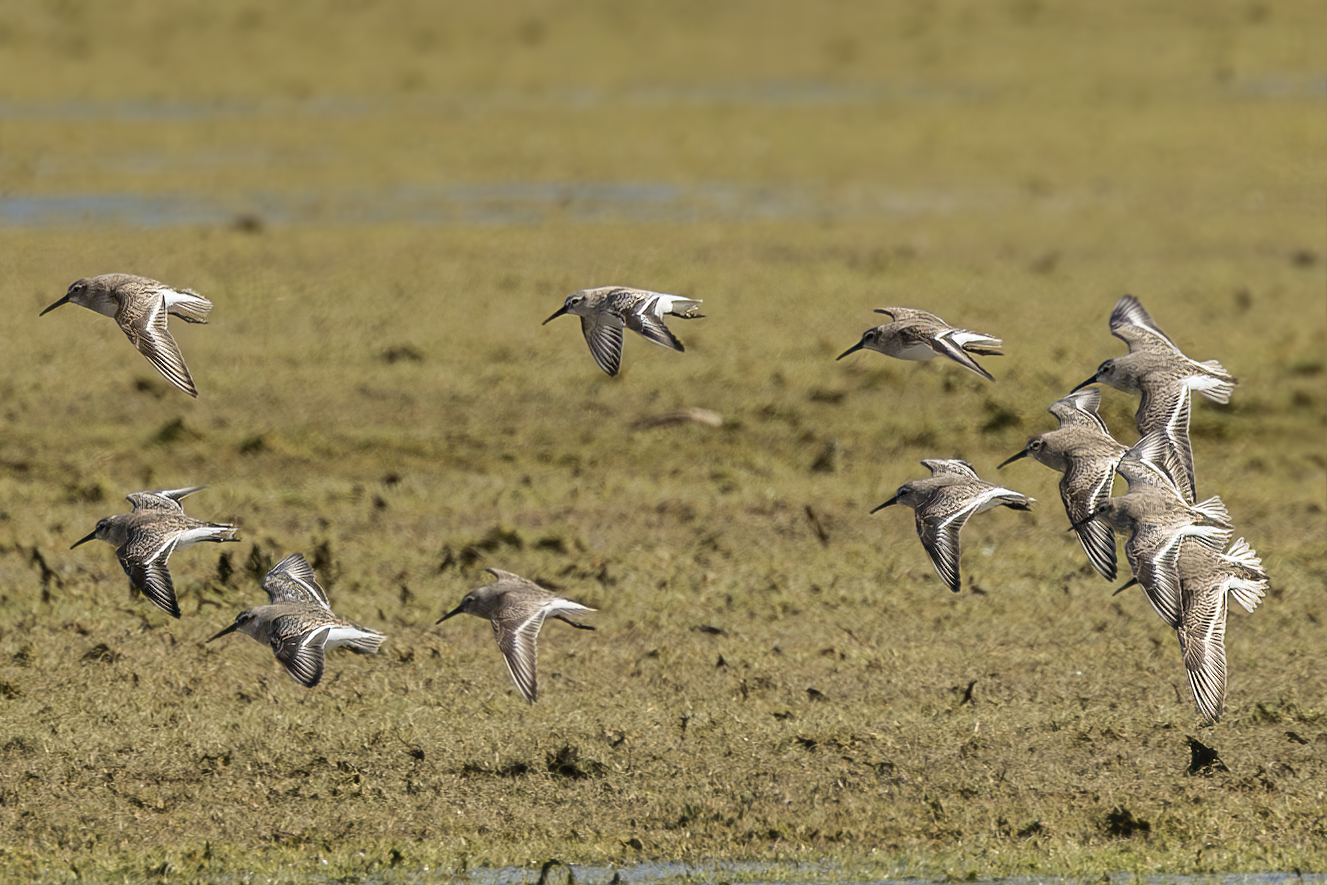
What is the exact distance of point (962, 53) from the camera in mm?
30672

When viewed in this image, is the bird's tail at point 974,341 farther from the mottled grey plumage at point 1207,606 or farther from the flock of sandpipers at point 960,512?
the mottled grey plumage at point 1207,606

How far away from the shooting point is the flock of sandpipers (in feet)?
27.3

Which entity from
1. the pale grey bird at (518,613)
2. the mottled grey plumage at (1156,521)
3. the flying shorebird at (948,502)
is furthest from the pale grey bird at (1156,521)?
the pale grey bird at (518,613)

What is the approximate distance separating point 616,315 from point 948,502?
214 cm

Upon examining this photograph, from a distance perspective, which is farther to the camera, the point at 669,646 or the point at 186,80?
the point at 186,80

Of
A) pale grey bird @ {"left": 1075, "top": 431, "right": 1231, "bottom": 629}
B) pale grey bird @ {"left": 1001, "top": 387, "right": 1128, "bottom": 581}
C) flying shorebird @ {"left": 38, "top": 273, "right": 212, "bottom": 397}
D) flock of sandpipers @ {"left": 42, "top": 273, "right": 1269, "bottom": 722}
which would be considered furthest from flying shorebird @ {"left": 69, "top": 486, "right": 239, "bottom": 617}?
pale grey bird @ {"left": 1075, "top": 431, "right": 1231, "bottom": 629}

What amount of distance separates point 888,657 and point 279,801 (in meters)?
3.77

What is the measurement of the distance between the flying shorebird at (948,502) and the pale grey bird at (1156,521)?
55 centimetres

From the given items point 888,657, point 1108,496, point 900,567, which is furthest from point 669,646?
point 1108,496

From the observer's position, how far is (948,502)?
30.2 ft

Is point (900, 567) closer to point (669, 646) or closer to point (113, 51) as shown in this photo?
point (669, 646)

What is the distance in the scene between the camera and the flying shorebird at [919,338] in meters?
9.48

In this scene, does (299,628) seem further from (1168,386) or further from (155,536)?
(1168,386)

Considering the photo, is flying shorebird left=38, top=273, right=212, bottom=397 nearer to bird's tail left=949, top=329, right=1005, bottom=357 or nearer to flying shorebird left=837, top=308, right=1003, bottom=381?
flying shorebird left=837, top=308, right=1003, bottom=381
